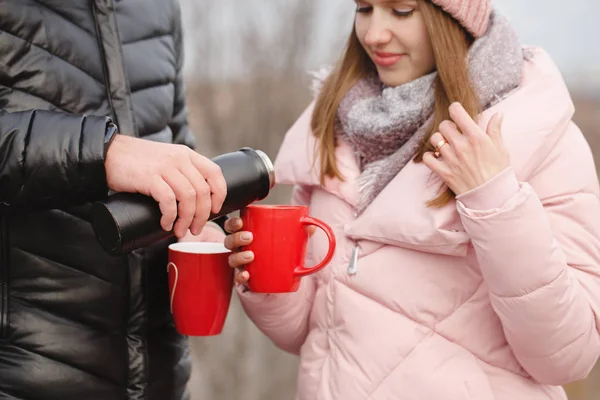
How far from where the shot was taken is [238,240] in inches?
54.7

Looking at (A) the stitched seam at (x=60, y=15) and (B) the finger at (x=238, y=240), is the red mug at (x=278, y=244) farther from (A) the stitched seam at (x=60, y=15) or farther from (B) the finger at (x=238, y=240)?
(A) the stitched seam at (x=60, y=15)

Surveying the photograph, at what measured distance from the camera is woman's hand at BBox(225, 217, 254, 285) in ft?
4.54

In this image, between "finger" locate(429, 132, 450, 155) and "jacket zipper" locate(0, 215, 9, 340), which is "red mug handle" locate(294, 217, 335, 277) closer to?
"finger" locate(429, 132, 450, 155)

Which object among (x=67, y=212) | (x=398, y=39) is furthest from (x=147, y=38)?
(x=398, y=39)

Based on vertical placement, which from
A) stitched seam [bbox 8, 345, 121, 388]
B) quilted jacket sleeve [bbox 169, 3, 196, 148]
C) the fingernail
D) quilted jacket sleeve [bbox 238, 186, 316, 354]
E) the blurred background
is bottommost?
the blurred background

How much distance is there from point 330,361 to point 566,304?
0.47 meters

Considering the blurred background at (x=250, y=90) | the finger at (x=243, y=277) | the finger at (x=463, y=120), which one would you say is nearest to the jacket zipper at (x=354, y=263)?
the finger at (x=243, y=277)

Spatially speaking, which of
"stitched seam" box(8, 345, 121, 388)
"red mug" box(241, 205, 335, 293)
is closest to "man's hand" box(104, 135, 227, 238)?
"red mug" box(241, 205, 335, 293)

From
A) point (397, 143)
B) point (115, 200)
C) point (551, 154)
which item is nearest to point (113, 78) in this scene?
point (115, 200)

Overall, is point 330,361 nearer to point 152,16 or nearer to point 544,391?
point 544,391

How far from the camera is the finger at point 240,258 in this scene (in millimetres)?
1386

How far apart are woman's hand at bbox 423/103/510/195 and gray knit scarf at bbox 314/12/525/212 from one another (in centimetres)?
11

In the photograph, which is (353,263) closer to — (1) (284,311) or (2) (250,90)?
(1) (284,311)

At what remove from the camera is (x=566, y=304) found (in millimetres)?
1345
